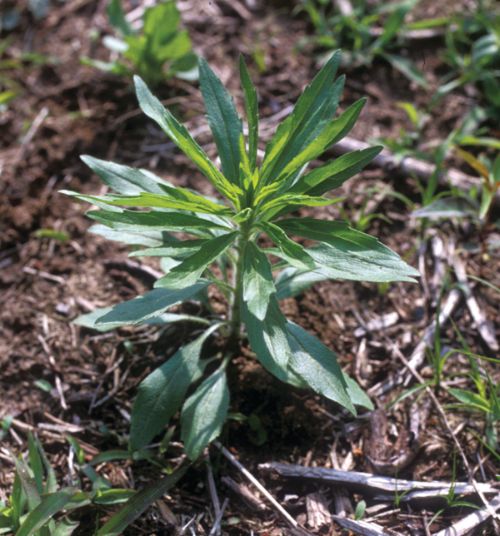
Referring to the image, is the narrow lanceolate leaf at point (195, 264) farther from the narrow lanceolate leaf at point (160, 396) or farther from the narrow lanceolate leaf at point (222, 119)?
the narrow lanceolate leaf at point (160, 396)

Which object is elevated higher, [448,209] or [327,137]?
[327,137]

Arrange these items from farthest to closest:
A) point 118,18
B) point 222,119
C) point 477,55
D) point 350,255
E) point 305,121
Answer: point 118,18
point 477,55
point 222,119
point 305,121
point 350,255

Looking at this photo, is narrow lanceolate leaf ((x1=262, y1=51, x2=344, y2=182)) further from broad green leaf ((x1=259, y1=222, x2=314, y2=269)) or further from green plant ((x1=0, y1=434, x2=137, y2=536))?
green plant ((x1=0, y1=434, x2=137, y2=536))

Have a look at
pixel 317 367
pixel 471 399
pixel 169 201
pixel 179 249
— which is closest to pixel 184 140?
pixel 169 201

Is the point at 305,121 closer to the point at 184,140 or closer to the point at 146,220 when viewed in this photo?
the point at 184,140

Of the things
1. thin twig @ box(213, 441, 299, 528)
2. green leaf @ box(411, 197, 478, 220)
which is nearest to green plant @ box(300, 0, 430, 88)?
green leaf @ box(411, 197, 478, 220)

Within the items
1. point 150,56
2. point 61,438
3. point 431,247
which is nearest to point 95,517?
point 61,438

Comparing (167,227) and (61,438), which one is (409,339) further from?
(61,438)
